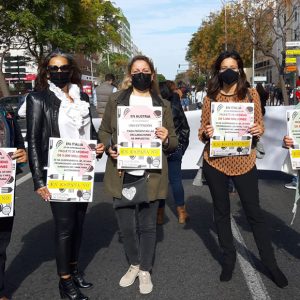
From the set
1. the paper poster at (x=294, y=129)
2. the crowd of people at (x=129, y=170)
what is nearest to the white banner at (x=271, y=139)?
the paper poster at (x=294, y=129)

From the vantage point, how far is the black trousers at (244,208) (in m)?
3.67

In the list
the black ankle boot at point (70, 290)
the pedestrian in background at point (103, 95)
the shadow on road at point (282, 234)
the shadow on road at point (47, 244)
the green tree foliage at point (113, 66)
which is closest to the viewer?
the black ankle boot at point (70, 290)

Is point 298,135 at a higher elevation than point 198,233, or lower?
higher

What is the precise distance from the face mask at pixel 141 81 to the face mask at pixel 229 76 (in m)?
0.62

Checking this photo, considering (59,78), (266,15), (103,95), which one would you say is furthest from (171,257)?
(266,15)

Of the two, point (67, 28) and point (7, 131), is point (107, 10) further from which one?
point (7, 131)

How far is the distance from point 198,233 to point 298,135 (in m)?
1.99

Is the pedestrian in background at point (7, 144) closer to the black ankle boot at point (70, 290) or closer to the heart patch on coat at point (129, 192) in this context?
the black ankle boot at point (70, 290)

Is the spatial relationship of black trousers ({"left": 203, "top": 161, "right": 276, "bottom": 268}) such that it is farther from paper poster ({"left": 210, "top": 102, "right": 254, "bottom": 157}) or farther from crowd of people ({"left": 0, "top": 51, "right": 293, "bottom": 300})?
paper poster ({"left": 210, "top": 102, "right": 254, "bottom": 157})

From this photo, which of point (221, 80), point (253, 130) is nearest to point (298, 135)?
point (253, 130)

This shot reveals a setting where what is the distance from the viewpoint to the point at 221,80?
3.68 m

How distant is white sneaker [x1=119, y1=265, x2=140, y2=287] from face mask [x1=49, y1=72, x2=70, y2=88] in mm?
1704

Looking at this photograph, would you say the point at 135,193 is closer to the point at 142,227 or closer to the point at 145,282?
the point at 142,227

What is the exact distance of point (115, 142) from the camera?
3584mm
